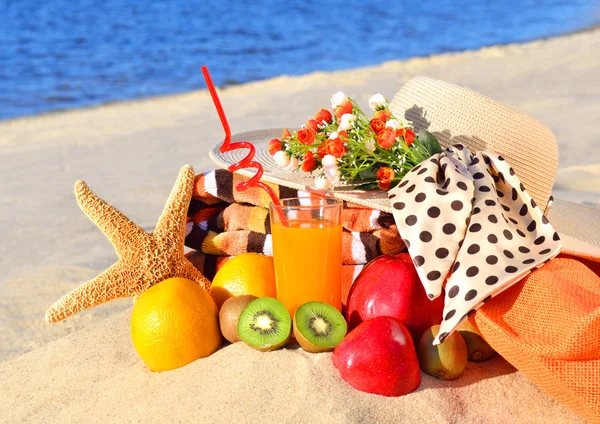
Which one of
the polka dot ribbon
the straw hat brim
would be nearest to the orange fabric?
the polka dot ribbon

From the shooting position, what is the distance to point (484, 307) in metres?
1.93

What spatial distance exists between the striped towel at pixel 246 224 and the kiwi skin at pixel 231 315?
342mm

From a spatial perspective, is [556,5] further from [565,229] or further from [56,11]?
[565,229]

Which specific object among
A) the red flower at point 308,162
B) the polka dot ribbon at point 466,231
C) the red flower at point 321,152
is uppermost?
the red flower at point 321,152

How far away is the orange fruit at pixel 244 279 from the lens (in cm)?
229

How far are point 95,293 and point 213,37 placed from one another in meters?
12.5

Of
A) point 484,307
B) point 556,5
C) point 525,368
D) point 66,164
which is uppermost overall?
point 484,307

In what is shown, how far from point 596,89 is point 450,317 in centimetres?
562

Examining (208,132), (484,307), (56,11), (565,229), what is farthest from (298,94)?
(56,11)

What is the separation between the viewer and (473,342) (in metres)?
2.11

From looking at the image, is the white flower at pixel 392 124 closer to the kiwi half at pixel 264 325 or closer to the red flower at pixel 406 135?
the red flower at pixel 406 135

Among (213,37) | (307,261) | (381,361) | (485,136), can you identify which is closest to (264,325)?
(307,261)

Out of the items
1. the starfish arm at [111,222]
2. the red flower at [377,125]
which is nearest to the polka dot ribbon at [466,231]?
the red flower at [377,125]

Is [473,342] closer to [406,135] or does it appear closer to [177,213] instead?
[406,135]
